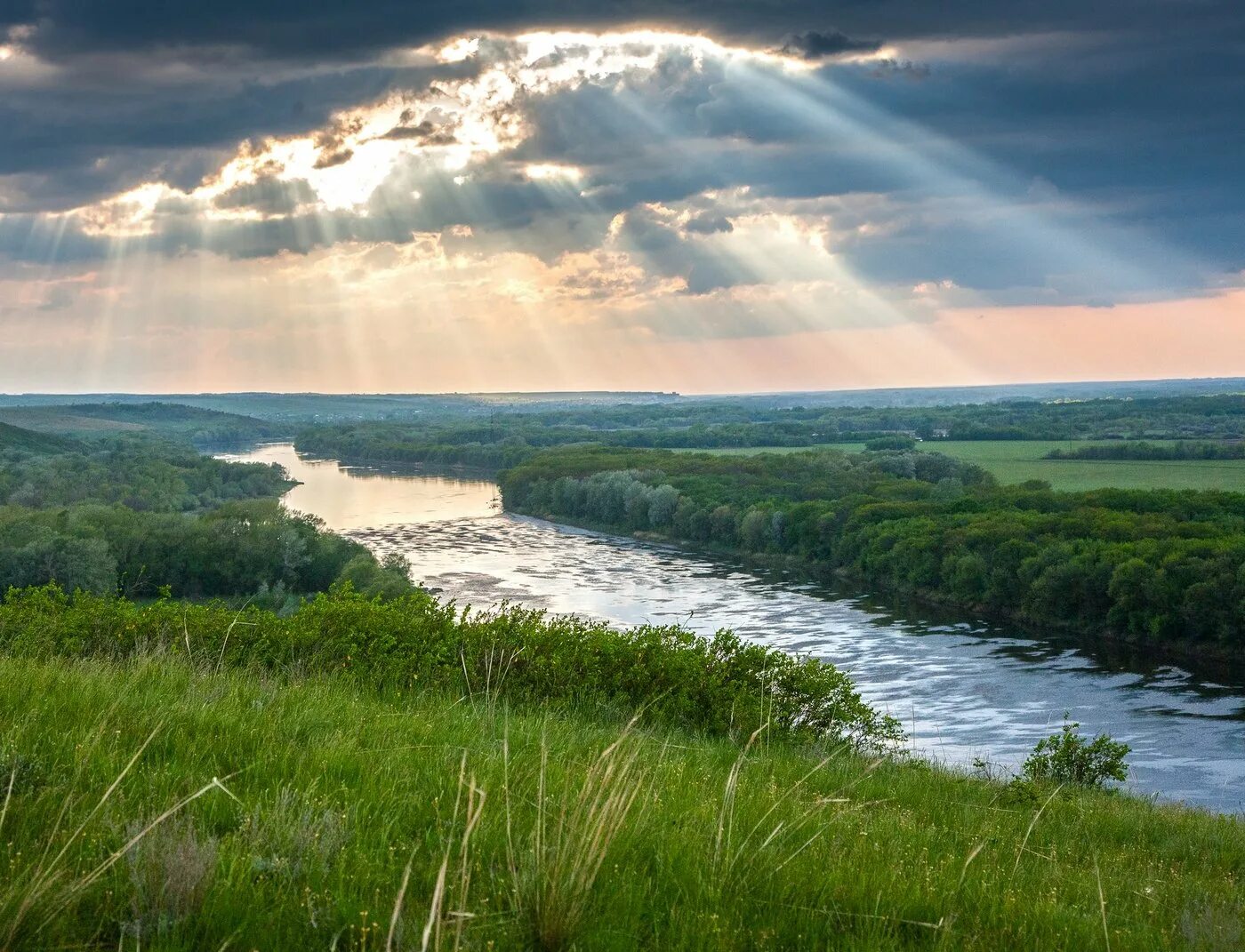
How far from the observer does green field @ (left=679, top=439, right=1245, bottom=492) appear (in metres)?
116

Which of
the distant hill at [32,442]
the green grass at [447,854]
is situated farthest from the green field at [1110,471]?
the distant hill at [32,442]

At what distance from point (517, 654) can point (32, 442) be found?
18243 cm

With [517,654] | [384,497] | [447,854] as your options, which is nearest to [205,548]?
[384,497]

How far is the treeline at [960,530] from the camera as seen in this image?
63406mm

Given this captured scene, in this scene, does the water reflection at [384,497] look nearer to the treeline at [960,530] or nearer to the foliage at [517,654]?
the treeline at [960,530]

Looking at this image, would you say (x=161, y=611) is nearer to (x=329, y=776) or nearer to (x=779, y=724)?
(x=779, y=724)

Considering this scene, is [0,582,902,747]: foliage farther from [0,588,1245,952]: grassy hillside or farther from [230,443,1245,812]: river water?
[0,588,1245,952]: grassy hillside

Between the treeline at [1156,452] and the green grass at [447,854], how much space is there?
156 metres

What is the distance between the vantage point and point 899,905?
551 cm

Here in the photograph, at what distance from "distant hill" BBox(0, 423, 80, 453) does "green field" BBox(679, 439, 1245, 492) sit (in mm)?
139378

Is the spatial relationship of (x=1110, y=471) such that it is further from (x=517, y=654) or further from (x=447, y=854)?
(x=447, y=854)

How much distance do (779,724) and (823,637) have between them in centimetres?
4458

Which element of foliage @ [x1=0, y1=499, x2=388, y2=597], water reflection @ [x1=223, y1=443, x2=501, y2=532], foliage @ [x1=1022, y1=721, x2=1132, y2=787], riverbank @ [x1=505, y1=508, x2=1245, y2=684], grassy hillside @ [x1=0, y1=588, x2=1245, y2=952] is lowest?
riverbank @ [x1=505, y1=508, x2=1245, y2=684]

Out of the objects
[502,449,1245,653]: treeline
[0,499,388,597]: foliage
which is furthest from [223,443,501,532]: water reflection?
[0,499,388,597]: foliage
